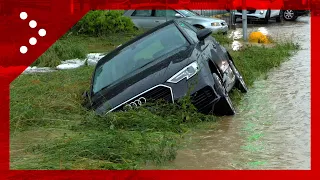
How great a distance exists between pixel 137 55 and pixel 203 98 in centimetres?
137

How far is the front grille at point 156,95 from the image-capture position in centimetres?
720

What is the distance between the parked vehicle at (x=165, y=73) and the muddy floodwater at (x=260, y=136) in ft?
1.50

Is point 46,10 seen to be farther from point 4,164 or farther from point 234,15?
point 4,164

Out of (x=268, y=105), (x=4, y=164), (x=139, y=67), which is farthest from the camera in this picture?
(x=268, y=105)

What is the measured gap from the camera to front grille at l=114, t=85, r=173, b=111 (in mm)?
7203

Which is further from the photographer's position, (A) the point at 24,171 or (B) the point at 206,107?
(B) the point at 206,107

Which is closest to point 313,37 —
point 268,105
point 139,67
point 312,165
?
point 268,105

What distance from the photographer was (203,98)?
728 cm

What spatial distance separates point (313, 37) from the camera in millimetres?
18078

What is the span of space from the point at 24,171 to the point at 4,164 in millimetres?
507

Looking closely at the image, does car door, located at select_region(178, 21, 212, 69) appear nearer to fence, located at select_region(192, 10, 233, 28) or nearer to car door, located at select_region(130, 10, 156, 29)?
car door, located at select_region(130, 10, 156, 29)

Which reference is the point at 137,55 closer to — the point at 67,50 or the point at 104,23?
the point at 67,50

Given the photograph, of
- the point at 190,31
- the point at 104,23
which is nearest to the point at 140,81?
the point at 190,31

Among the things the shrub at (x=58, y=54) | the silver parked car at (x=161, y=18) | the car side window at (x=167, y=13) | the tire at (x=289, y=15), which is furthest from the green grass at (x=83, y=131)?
the tire at (x=289, y=15)
